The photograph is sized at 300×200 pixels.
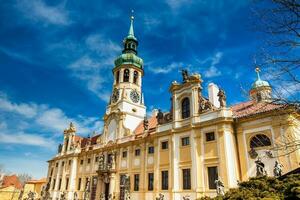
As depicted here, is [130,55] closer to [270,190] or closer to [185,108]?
[185,108]

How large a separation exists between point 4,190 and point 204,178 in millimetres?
55355

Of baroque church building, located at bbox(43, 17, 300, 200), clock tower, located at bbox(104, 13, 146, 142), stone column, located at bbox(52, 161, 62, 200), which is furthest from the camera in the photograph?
stone column, located at bbox(52, 161, 62, 200)

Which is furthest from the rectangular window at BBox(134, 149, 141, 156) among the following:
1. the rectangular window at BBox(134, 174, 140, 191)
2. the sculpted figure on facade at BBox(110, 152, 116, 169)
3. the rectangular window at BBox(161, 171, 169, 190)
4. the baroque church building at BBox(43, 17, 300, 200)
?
the rectangular window at BBox(161, 171, 169, 190)

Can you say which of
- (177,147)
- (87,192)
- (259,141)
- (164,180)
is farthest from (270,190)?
(87,192)

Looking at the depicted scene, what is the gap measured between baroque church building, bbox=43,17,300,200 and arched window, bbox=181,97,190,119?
0.36 feet

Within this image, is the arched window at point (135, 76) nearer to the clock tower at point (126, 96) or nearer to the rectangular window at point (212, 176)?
the clock tower at point (126, 96)

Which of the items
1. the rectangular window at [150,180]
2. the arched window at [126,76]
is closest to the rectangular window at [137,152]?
the rectangular window at [150,180]

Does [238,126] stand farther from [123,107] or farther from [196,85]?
[123,107]

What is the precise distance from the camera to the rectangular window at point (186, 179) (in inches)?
929

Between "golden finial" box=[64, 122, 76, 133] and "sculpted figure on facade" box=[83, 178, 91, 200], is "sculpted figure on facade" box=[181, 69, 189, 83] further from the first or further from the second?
"golden finial" box=[64, 122, 76, 133]

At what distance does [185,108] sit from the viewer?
1057 inches

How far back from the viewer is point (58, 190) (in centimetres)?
Answer: 4178

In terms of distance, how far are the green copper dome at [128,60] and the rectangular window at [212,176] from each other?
25077 millimetres

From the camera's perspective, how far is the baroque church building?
20.3m
